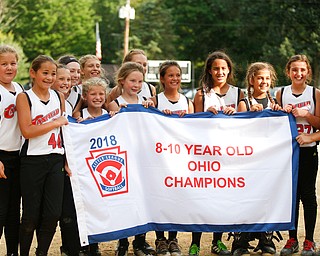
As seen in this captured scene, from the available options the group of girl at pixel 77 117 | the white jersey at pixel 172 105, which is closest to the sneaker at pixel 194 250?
the group of girl at pixel 77 117

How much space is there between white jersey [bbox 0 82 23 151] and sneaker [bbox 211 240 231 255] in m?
2.40

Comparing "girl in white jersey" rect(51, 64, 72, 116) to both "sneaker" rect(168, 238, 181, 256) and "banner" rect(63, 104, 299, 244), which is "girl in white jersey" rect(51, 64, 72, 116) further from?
"sneaker" rect(168, 238, 181, 256)

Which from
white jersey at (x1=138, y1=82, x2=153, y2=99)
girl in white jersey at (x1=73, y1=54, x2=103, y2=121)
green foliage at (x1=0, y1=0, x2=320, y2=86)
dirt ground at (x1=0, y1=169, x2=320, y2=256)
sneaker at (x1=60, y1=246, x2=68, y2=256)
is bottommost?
dirt ground at (x1=0, y1=169, x2=320, y2=256)

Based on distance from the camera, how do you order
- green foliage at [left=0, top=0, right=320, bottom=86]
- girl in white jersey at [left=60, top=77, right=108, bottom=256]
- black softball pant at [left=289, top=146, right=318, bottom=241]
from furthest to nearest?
green foliage at [left=0, top=0, right=320, bottom=86] < black softball pant at [left=289, top=146, right=318, bottom=241] < girl in white jersey at [left=60, top=77, right=108, bottom=256]

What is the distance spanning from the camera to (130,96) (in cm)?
705

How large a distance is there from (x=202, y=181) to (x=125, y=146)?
2.94 feet

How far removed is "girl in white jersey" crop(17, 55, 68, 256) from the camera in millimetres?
6176

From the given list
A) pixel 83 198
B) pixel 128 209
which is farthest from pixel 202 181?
pixel 83 198

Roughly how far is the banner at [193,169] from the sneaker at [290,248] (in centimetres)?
26

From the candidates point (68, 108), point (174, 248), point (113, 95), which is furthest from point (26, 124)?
point (174, 248)

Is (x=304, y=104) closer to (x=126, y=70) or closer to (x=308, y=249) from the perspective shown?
(x=308, y=249)

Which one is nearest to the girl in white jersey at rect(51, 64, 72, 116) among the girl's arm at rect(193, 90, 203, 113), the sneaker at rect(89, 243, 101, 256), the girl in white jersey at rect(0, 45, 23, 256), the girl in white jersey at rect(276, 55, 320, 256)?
the girl in white jersey at rect(0, 45, 23, 256)

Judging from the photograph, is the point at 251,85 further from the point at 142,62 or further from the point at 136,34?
the point at 136,34

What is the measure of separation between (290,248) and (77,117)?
8.82 ft
